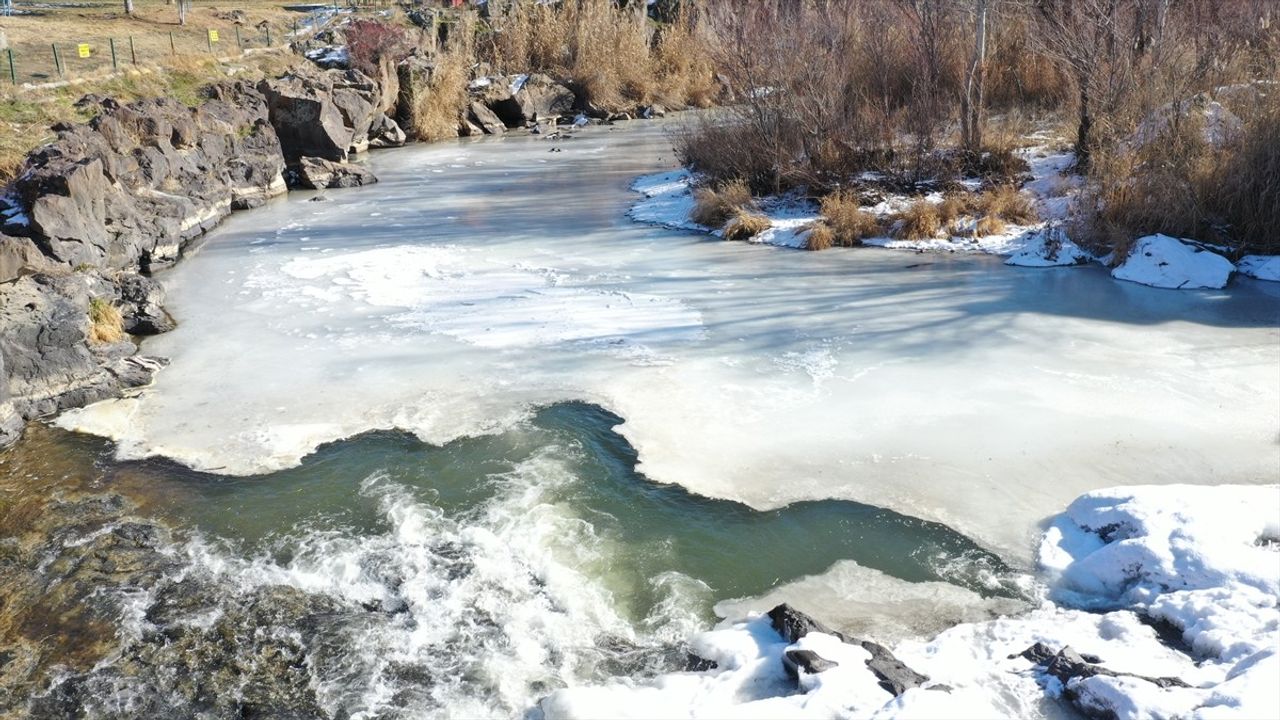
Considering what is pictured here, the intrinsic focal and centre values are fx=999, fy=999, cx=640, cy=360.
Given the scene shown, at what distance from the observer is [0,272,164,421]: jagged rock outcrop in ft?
23.9

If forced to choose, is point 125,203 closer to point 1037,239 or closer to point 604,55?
point 1037,239

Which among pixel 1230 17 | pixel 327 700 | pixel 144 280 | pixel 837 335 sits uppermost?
pixel 1230 17

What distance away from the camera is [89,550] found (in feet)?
18.0

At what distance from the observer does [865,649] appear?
4270mm

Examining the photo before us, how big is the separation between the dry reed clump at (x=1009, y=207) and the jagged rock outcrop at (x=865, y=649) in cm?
838

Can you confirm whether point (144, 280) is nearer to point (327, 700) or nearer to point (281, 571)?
point (281, 571)

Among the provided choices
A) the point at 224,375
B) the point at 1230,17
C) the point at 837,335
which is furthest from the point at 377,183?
the point at 1230,17

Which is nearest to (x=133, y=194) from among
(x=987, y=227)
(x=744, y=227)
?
(x=744, y=227)

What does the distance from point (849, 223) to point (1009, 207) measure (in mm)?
1941

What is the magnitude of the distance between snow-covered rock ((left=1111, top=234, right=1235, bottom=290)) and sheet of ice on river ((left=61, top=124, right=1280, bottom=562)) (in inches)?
12.3

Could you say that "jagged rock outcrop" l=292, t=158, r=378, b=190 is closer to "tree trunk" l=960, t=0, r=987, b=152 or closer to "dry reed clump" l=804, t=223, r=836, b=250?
"dry reed clump" l=804, t=223, r=836, b=250

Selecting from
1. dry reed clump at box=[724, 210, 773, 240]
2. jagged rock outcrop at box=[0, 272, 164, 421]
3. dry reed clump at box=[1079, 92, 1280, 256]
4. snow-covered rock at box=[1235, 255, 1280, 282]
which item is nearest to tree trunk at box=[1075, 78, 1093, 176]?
dry reed clump at box=[1079, 92, 1280, 256]

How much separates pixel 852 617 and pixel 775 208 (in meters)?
8.95

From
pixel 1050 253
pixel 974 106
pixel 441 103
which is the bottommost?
pixel 1050 253
